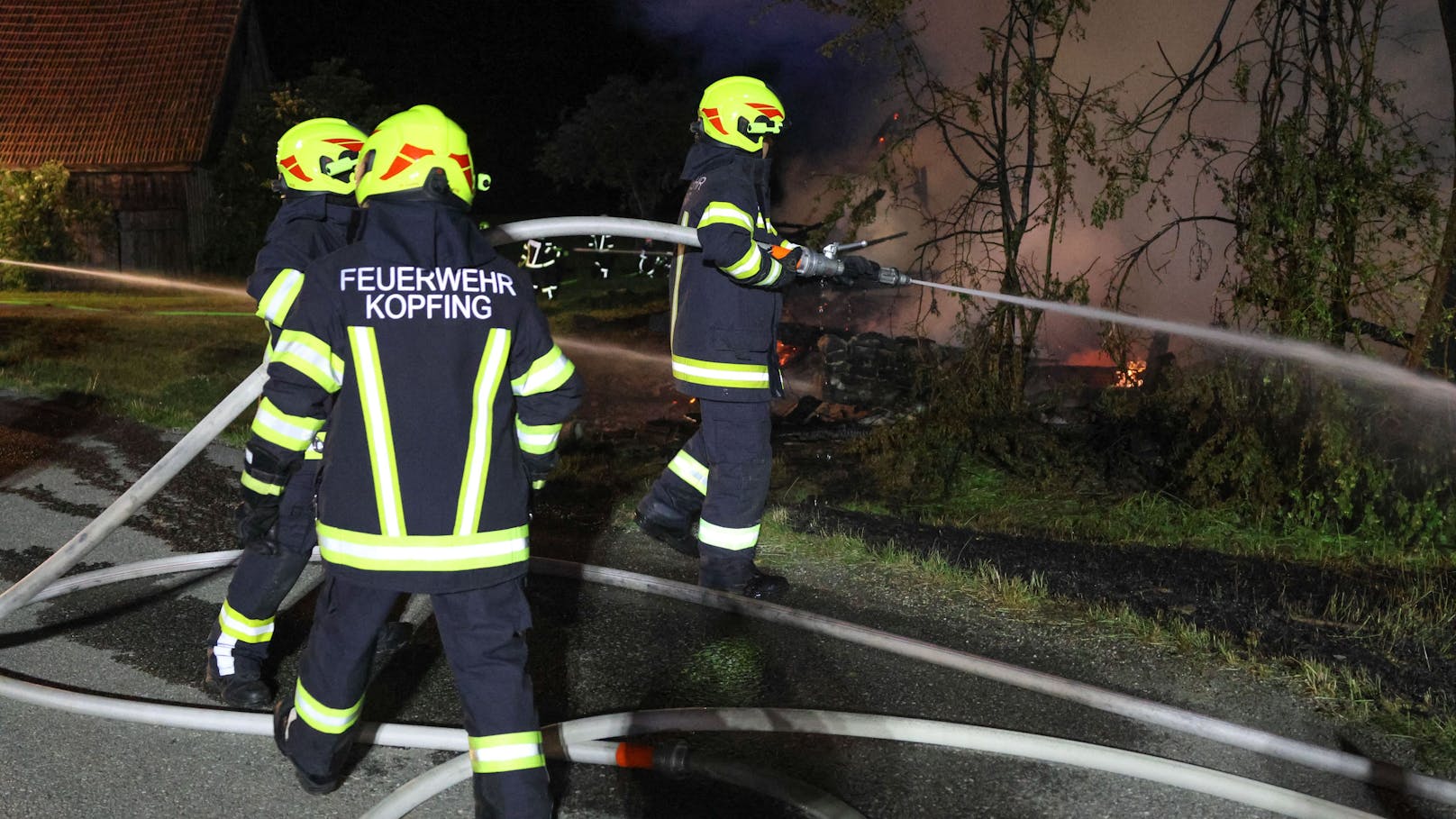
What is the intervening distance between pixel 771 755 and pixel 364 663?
1.15m

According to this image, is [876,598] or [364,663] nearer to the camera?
[364,663]

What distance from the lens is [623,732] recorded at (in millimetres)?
3340

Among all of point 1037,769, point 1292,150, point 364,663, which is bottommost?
point 1037,769

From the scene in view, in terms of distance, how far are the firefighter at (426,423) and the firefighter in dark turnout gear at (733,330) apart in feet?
5.90

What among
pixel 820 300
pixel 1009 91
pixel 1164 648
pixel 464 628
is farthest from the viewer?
pixel 820 300

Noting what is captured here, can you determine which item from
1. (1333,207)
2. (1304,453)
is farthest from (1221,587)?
(1333,207)

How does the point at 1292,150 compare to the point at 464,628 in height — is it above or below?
above

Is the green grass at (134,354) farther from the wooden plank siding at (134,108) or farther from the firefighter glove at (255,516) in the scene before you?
the firefighter glove at (255,516)

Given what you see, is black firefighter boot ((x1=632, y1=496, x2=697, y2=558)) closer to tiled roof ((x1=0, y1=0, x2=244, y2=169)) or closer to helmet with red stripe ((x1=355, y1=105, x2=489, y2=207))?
helmet with red stripe ((x1=355, y1=105, x2=489, y2=207))

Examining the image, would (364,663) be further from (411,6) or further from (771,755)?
(411,6)

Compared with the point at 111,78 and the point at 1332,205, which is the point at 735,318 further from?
the point at 111,78

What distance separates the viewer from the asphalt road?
3102mm

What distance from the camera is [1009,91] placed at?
777cm

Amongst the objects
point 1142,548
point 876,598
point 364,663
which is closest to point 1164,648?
point 876,598
